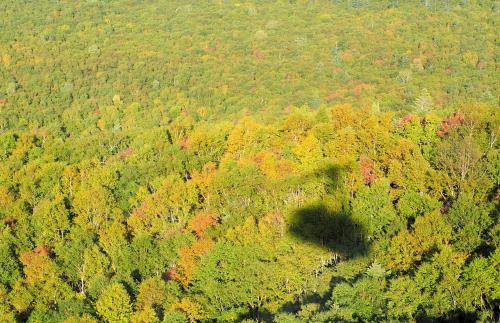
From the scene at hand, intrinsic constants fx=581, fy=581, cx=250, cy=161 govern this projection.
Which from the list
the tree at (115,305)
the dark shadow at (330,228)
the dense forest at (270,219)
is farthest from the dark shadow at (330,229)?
the tree at (115,305)

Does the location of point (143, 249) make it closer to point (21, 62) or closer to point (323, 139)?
point (323, 139)

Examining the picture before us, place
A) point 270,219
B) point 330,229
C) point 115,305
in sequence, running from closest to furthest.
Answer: point 115,305 → point 330,229 → point 270,219

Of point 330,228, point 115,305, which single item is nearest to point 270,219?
point 330,228

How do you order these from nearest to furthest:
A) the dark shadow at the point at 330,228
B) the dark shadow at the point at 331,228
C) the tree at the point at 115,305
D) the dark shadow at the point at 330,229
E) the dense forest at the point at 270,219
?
the dense forest at the point at 270,219
the tree at the point at 115,305
the dark shadow at the point at 331,228
the dark shadow at the point at 330,228
the dark shadow at the point at 330,229

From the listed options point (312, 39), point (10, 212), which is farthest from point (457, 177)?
point (312, 39)

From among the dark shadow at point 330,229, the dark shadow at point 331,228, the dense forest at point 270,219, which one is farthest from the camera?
the dark shadow at point 330,229

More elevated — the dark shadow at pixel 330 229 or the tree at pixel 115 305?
the dark shadow at pixel 330 229

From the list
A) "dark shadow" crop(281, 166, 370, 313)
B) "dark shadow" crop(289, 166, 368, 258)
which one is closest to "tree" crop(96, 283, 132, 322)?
"dark shadow" crop(281, 166, 370, 313)

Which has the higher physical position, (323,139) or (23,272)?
(323,139)

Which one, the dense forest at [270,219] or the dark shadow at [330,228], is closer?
the dense forest at [270,219]

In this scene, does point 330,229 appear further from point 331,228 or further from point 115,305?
point 115,305

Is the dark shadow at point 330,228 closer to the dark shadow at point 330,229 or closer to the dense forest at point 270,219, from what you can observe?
the dark shadow at point 330,229
